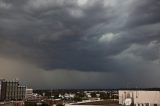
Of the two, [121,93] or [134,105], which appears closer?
[134,105]

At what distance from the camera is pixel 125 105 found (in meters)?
101

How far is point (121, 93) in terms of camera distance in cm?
11475

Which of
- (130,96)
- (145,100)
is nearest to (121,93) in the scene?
(130,96)

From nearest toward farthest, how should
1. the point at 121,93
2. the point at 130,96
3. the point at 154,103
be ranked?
the point at 154,103 → the point at 130,96 → the point at 121,93

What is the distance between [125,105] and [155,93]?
10.4 metres

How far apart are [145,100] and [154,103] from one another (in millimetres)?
2841

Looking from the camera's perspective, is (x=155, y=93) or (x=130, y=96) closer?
(x=155, y=93)

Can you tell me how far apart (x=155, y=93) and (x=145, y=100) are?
3.69 meters

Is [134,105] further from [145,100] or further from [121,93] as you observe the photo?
[121,93]

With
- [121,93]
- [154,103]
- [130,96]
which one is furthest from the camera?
[121,93]

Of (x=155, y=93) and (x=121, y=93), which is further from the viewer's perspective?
(x=121, y=93)

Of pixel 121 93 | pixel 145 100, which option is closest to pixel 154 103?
pixel 145 100

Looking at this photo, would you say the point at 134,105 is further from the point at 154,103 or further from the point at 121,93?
the point at 121,93

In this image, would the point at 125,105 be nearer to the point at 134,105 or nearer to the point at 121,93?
the point at 134,105
